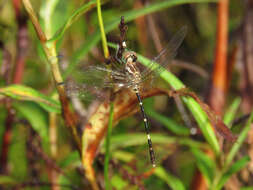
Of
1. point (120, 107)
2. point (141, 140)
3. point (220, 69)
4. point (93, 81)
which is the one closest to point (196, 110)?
point (120, 107)

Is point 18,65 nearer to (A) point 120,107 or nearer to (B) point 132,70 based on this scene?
(B) point 132,70

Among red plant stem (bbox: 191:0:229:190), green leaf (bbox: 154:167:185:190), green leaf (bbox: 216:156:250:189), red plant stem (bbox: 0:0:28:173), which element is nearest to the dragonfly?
green leaf (bbox: 154:167:185:190)

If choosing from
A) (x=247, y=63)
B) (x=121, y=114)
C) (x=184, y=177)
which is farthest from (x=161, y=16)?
(x=121, y=114)

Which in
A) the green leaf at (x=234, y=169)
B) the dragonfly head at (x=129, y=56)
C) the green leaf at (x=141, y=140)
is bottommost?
the green leaf at (x=234, y=169)

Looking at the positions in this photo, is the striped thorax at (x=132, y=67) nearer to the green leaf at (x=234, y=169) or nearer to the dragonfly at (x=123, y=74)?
the dragonfly at (x=123, y=74)

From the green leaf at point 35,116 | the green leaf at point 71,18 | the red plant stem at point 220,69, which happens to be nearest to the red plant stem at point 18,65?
the green leaf at point 35,116

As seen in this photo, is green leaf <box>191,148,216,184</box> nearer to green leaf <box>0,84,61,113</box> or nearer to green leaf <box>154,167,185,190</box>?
green leaf <box>154,167,185,190</box>
